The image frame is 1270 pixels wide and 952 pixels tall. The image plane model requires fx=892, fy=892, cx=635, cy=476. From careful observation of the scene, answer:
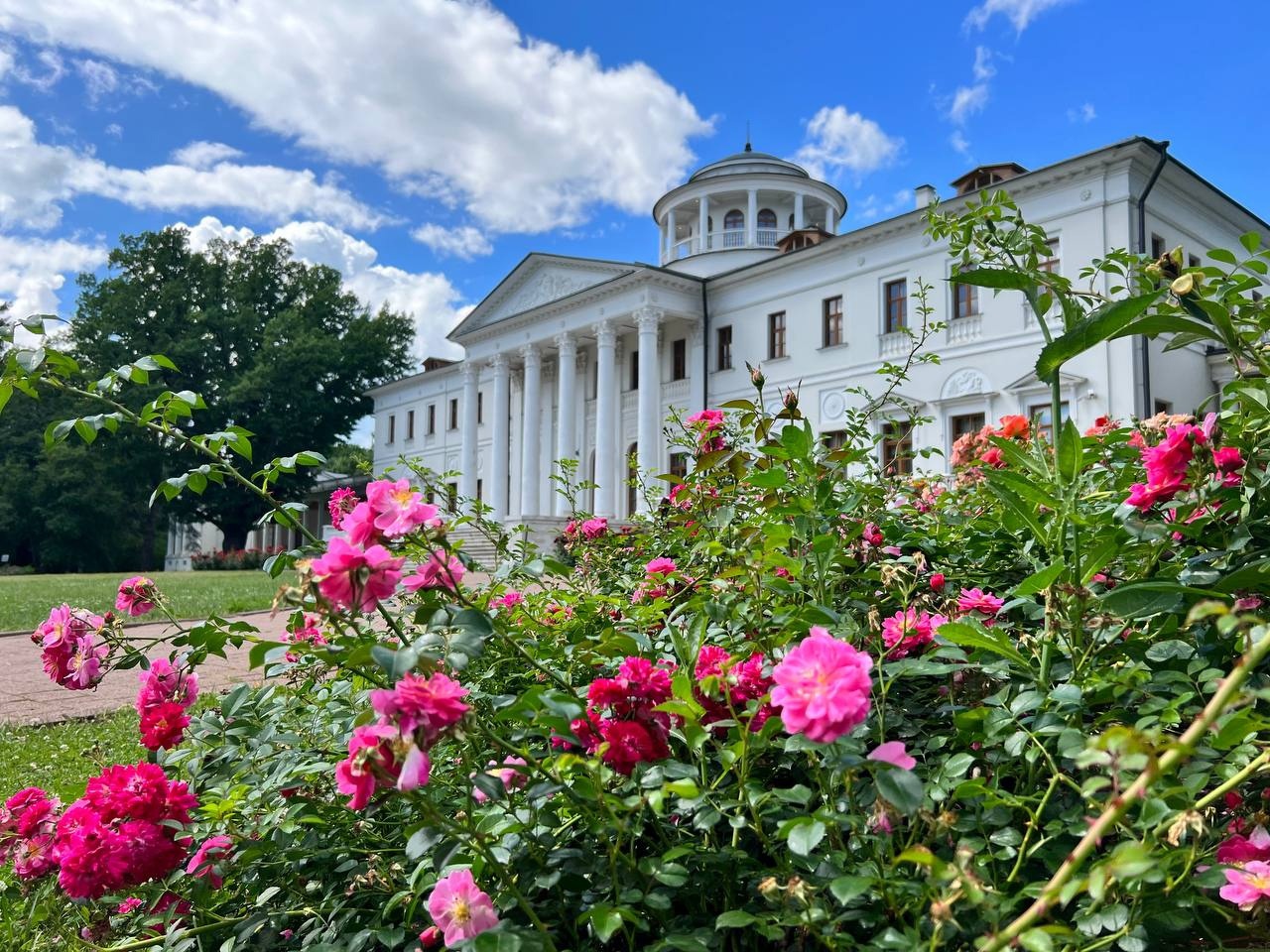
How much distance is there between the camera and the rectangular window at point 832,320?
20844 millimetres

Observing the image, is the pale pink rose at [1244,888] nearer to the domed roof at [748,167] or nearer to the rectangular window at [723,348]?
the rectangular window at [723,348]

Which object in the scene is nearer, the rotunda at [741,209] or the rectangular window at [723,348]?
the rectangular window at [723,348]

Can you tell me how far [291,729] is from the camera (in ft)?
5.88

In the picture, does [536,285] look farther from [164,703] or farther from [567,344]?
[164,703]

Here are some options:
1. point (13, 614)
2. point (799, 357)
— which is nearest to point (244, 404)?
point (799, 357)

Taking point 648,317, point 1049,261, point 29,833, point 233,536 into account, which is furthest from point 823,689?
point 233,536

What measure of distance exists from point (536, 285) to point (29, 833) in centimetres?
2736

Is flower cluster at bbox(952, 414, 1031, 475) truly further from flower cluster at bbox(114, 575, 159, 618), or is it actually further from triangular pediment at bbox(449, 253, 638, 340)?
triangular pediment at bbox(449, 253, 638, 340)

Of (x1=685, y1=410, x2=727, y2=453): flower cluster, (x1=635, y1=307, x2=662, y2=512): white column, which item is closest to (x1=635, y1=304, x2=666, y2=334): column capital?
(x1=635, y1=307, x2=662, y2=512): white column

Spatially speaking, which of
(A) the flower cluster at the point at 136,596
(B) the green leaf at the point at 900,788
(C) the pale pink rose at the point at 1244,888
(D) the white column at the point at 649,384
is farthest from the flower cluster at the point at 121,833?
(D) the white column at the point at 649,384

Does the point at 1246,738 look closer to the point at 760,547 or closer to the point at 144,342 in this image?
the point at 760,547

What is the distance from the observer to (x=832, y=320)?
21.0 m

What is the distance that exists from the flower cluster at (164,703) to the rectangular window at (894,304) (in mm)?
19181

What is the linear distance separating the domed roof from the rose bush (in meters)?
28.3
